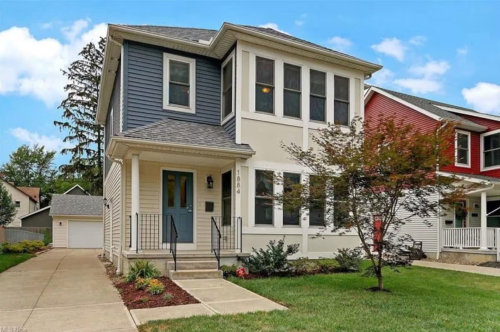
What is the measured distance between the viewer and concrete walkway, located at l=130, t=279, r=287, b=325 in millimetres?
5438

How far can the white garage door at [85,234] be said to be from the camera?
83.8ft

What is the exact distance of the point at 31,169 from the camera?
5375cm

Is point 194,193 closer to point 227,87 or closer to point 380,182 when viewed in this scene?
point 227,87

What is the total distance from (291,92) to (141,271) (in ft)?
19.9

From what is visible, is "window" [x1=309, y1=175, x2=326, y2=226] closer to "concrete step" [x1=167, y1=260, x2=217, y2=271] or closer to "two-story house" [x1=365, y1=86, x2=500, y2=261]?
"concrete step" [x1=167, y1=260, x2=217, y2=271]

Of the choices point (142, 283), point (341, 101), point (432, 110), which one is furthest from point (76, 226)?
point (432, 110)

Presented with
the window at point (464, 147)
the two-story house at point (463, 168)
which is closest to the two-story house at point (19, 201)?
the two-story house at point (463, 168)

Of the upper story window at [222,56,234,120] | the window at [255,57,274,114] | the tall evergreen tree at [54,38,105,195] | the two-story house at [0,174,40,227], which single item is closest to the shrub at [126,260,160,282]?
the upper story window at [222,56,234,120]

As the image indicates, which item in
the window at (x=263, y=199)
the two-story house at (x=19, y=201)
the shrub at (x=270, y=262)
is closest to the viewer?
the shrub at (x=270, y=262)

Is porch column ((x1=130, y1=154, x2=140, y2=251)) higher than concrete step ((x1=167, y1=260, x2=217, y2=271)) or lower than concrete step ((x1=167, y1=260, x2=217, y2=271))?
higher

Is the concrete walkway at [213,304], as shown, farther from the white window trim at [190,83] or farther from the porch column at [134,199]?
the white window trim at [190,83]

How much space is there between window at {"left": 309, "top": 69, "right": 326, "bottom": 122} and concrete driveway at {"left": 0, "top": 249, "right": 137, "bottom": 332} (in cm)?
692

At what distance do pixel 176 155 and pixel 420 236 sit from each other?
11903 millimetres

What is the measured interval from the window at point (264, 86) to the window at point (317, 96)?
1298mm
